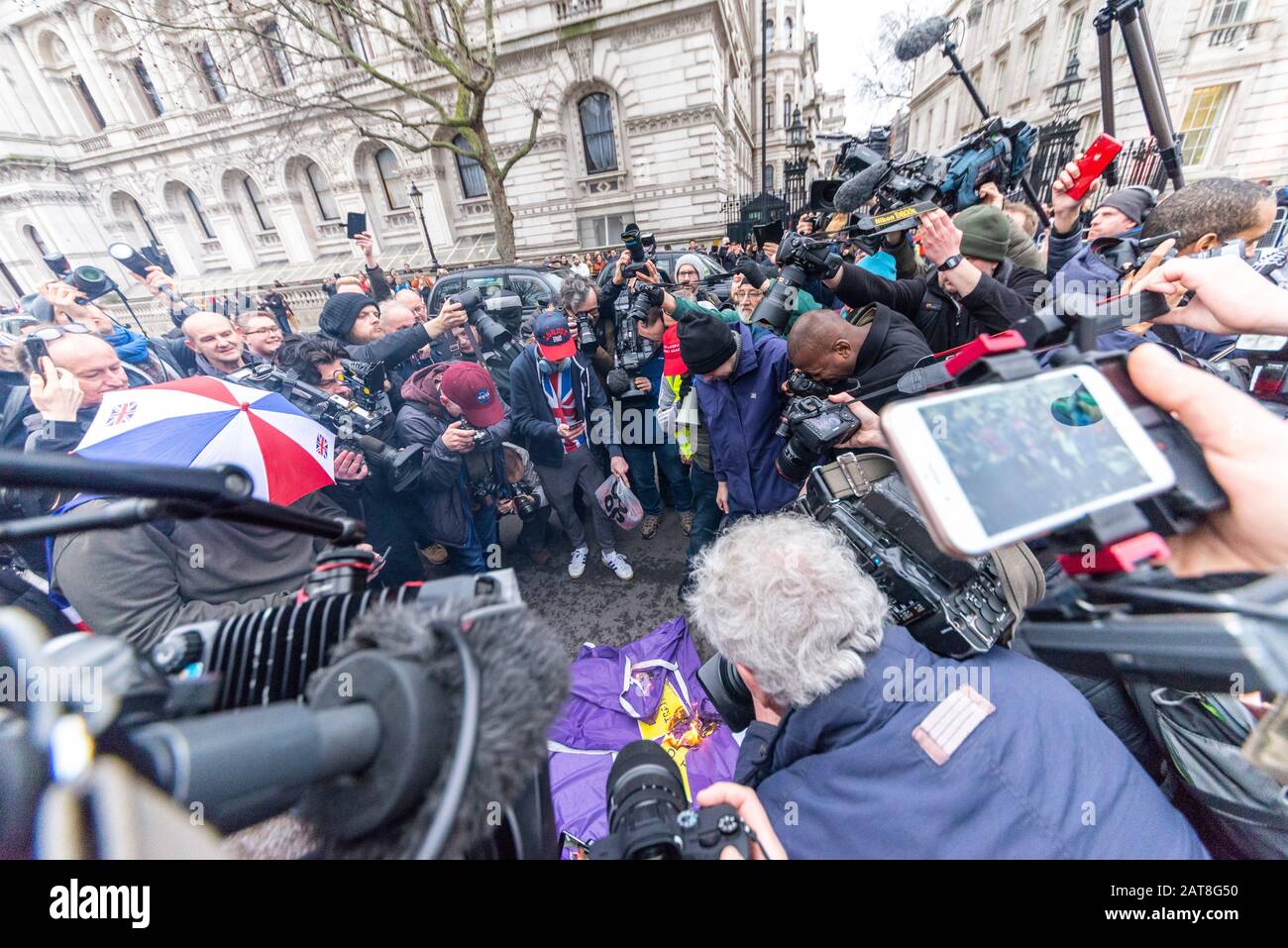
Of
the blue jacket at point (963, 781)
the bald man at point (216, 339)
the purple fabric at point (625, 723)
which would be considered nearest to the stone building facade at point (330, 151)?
the bald man at point (216, 339)

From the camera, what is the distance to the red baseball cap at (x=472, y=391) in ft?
10.4

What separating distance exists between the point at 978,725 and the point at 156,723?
1581 millimetres

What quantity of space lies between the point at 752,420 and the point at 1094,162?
2449 mm

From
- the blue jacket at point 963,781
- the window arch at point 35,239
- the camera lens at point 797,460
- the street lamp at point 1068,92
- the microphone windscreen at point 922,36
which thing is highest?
the window arch at point 35,239

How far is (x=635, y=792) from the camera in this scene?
112 cm

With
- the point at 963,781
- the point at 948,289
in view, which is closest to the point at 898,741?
the point at 963,781

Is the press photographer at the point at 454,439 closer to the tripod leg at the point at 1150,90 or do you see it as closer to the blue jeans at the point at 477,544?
the blue jeans at the point at 477,544

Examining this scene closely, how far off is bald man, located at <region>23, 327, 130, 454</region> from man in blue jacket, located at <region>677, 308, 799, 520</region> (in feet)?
9.80

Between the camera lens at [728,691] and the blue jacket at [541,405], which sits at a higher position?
the blue jacket at [541,405]

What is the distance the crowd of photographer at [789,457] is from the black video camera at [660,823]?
0.15 metres

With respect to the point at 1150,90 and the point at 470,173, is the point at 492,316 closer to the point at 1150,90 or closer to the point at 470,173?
the point at 1150,90

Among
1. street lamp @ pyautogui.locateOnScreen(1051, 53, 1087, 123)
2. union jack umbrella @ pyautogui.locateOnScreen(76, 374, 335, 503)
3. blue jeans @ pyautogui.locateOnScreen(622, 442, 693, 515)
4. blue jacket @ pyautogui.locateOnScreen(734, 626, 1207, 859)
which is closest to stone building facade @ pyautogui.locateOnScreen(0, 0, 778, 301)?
street lamp @ pyautogui.locateOnScreen(1051, 53, 1087, 123)

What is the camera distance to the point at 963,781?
1081 mm
